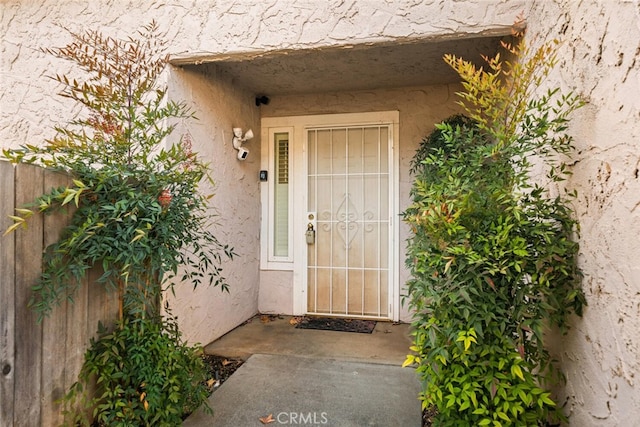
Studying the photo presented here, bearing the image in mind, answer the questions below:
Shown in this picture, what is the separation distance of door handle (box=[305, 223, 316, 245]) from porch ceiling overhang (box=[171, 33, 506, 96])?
1764 millimetres

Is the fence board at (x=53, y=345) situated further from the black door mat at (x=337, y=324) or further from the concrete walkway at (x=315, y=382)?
the black door mat at (x=337, y=324)

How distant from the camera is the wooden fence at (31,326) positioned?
67.2 inches

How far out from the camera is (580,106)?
66.2 inches

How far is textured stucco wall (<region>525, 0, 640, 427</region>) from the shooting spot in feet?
4.45

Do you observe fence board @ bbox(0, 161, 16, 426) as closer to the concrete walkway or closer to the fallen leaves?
the concrete walkway

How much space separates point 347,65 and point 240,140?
4.82ft

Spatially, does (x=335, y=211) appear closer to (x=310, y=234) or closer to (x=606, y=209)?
(x=310, y=234)

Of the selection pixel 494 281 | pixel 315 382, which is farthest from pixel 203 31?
pixel 315 382

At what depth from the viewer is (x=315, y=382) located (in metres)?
2.83

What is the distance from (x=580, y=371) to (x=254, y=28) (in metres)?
3.23

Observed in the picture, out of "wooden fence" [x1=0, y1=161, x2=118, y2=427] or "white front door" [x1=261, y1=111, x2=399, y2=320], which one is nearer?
"wooden fence" [x1=0, y1=161, x2=118, y2=427]

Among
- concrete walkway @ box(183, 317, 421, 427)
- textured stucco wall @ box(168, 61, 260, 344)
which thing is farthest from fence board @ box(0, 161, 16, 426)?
textured stucco wall @ box(168, 61, 260, 344)
